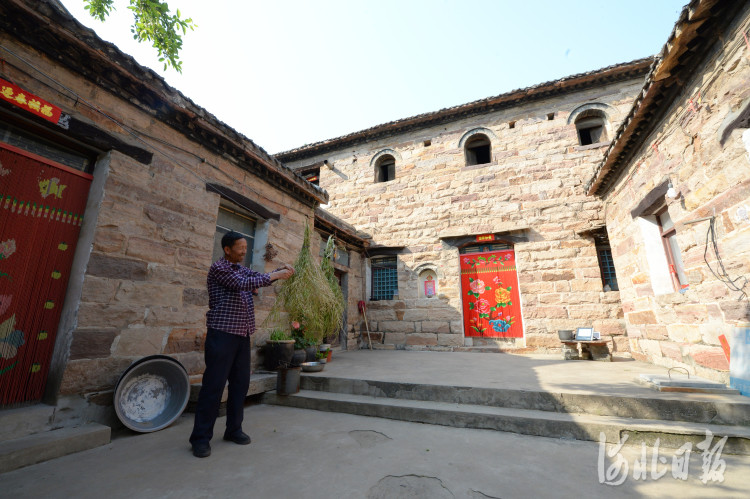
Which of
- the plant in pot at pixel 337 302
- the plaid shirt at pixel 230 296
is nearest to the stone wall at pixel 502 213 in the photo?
the plant in pot at pixel 337 302

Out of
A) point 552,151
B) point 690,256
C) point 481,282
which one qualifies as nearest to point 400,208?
point 481,282

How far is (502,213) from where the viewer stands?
7812mm

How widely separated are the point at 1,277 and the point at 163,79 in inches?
99.0

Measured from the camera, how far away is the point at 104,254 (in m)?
2.98

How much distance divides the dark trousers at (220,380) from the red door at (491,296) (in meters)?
6.07

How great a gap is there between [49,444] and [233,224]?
120 inches

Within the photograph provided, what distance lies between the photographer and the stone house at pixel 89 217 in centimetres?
259

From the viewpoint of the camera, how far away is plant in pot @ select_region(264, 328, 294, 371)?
14.5 ft

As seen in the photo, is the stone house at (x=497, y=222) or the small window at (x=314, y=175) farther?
the small window at (x=314, y=175)

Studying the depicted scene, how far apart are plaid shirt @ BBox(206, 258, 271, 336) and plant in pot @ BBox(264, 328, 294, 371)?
181 centimetres

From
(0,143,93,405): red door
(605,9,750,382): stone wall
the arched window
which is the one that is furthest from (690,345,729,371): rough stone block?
(0,143,93,405): red door

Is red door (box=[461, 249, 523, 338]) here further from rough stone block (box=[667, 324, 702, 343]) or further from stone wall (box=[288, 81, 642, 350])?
rough stone block (box=[667, 324, 702, 343])

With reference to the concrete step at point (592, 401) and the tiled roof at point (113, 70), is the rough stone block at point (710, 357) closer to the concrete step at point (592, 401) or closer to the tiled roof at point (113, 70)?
the concrete step at point (592, 401)

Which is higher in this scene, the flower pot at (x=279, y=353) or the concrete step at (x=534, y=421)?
the flower pot at (x=279, y=353)
